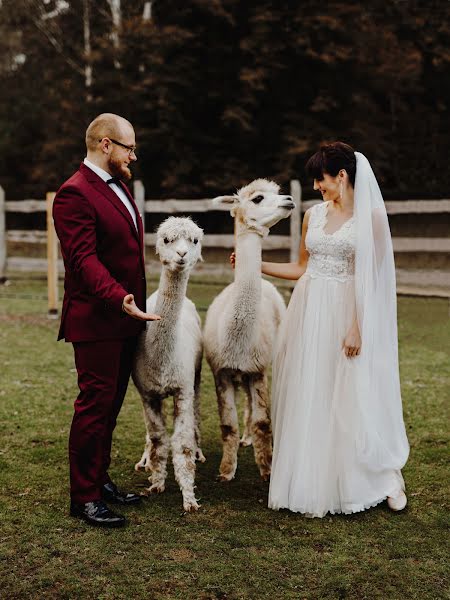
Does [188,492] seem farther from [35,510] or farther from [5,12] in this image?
[5,12]

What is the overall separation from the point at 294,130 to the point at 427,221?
500cm

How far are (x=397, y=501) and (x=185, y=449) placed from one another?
122 centimetres

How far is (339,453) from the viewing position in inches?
159

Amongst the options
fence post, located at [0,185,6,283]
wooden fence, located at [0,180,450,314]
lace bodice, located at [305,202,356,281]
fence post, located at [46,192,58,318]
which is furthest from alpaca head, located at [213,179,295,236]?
fence post, located at [0,185,6,283]

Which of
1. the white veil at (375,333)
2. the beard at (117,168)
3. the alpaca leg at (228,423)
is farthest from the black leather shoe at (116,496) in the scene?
the beard at (117,168)

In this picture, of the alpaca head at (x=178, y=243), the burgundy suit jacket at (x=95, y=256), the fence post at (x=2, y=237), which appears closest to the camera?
the burgundy suit jacket at (x=95, y=256)

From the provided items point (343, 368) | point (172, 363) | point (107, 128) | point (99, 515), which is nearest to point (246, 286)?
point (172, 363)

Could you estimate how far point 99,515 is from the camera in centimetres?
378

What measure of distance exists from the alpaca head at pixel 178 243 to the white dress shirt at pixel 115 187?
0.59 ft

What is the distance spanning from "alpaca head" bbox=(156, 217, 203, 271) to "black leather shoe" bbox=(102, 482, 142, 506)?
1335mm

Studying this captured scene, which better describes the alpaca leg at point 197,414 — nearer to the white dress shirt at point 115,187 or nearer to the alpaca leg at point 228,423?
the alpaca leg at point 228,423

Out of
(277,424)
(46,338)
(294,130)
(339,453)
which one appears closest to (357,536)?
(339,453)

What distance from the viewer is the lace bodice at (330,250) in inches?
161

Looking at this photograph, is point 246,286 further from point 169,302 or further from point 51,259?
point 51,259
